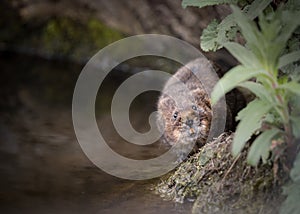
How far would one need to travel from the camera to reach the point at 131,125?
3945 mm

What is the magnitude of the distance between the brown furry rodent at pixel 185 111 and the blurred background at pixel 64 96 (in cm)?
24

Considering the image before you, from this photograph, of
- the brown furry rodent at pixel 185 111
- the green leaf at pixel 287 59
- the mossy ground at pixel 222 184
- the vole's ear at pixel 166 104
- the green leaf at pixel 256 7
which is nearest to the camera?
the green leaf at pixel 287 59

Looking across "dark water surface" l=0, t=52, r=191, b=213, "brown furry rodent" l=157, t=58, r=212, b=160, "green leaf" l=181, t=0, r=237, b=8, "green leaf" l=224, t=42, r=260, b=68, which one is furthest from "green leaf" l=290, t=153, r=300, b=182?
"brown furry rodent" l=157, t=58, r=212, b=160

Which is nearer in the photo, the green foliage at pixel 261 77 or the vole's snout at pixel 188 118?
the green foliage at pixel 261 77

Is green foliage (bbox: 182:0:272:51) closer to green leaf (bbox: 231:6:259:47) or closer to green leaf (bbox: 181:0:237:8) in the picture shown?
green leaf (bbox: 181:0:237:8)

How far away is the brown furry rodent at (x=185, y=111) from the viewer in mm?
2857

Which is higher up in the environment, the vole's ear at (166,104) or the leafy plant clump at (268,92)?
the vole's ear at (166,104)

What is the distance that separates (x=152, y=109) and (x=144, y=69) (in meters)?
1.44

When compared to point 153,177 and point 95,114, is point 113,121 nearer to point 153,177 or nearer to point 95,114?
point 95,114

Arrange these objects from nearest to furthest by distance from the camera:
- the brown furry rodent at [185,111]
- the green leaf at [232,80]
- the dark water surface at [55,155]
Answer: the green leaf at [232,80]
the dark water surface at [55,155]
the brown furry rodent at [185,111]

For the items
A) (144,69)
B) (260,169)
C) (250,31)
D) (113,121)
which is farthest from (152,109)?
(250,31)

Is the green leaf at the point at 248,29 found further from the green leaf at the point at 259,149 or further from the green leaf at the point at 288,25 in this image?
the green leaf at the point at 259,149

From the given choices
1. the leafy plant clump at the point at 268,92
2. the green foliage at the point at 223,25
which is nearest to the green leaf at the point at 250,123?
the leafy plant clump at the point at 268,92

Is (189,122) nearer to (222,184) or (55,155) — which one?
(222,184)
